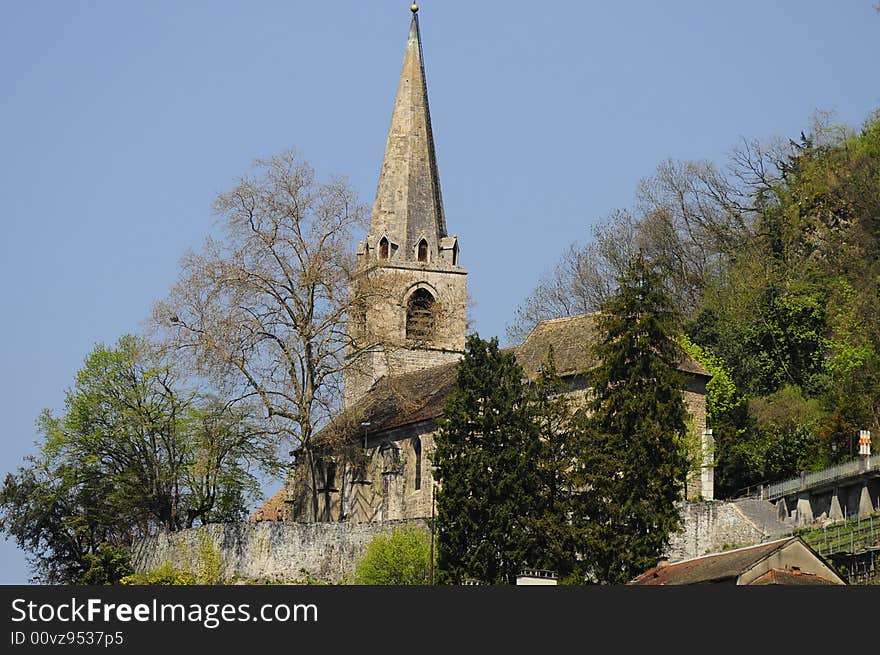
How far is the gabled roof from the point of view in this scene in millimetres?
72438

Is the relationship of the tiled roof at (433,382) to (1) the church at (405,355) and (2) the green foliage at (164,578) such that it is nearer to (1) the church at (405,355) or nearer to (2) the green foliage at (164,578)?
(1) the church at (405,355)

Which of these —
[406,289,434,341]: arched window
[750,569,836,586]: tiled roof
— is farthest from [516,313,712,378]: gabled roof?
[750,569,836,586]: tiled roof

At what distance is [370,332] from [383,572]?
33.3ft

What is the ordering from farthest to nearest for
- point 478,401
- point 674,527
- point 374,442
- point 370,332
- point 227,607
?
point 374,442 < point 370,332 < point 478,401 < point 674,527 < point 227,607

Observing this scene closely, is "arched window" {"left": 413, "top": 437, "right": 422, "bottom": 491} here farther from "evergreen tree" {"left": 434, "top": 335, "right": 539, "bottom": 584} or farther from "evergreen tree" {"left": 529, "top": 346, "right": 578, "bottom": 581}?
"evergreen tree" {"left": 434, "top": 335, "right": 539, "bottom": 584}

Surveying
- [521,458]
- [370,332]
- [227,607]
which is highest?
[370,332]

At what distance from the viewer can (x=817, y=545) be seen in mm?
62375

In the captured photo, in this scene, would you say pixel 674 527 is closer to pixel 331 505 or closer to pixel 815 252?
pixel 331 505

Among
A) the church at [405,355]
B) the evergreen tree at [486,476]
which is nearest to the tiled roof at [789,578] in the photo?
the evergreen tree at [486,476]

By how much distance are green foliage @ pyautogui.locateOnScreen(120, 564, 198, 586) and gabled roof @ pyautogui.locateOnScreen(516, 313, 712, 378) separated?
13.6 meters

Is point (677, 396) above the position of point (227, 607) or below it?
above

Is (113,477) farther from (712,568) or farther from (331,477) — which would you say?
(712,568)

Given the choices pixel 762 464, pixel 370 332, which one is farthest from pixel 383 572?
pixel 762 464

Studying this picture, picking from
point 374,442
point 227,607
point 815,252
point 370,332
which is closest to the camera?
point 227,607
